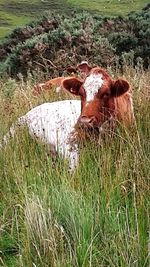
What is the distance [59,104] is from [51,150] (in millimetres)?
1935

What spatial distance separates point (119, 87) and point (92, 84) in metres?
0.31

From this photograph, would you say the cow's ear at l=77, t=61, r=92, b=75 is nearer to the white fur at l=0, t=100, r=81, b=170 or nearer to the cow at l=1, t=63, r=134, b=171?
the white fur at l=0, t=100, r=81, b=170

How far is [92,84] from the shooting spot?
736cm

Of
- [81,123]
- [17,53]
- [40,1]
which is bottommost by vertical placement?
[40,1]

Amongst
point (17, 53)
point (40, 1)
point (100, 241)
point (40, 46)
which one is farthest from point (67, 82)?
point (40, 1)

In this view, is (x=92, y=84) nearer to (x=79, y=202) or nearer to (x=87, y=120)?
(x=87, y=120)

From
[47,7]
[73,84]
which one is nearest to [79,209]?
[73,84]

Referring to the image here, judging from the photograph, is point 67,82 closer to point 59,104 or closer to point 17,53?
point 59,104

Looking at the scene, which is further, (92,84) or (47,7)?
(47,7)

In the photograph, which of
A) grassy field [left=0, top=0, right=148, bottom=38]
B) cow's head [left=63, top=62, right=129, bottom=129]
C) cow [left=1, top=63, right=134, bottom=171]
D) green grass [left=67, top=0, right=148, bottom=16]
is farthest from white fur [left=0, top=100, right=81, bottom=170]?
green grass [left=67, top=0, right=148, bottom=16]

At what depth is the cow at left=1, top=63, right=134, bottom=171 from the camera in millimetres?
6941

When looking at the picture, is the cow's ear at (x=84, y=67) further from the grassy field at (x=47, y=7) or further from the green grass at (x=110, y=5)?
the green grass at (x=110, y=5)

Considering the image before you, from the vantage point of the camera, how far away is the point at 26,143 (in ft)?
22.9

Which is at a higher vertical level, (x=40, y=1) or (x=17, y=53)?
(x=17, y=53)
